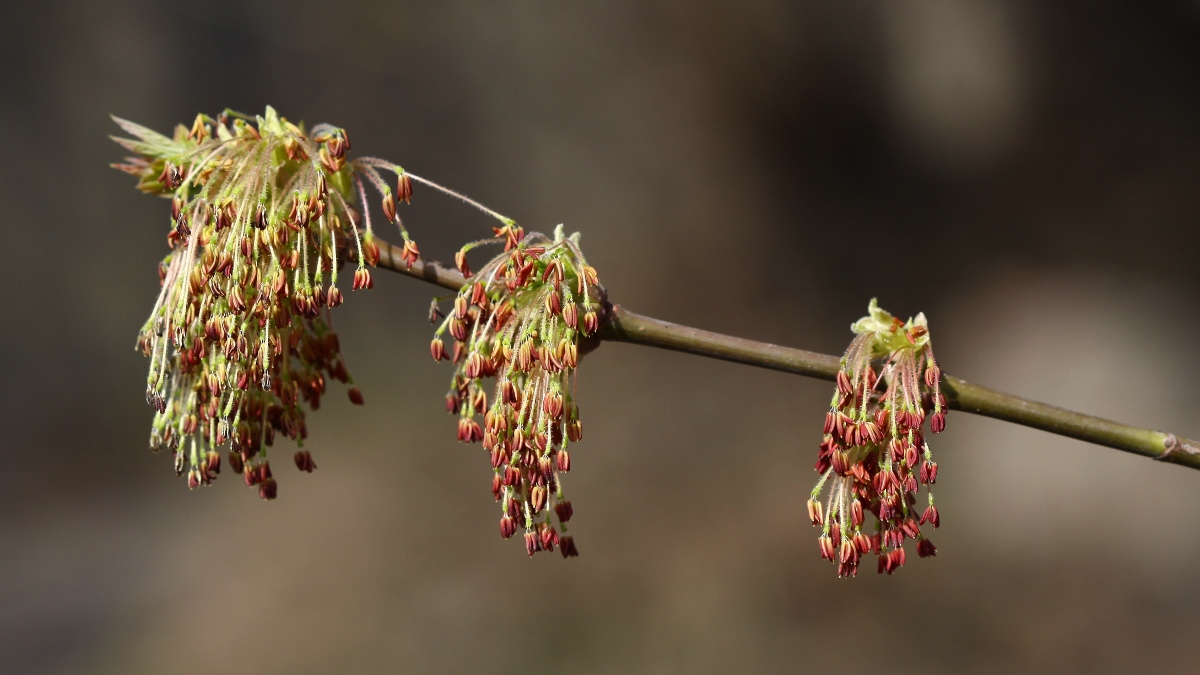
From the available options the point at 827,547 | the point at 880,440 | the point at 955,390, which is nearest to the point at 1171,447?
the point at 955,390

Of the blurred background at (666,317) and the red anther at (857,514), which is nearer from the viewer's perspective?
the red anther at (857,514)

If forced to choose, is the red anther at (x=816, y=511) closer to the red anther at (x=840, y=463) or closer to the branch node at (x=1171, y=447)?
the red anther at (x=840, y=463)

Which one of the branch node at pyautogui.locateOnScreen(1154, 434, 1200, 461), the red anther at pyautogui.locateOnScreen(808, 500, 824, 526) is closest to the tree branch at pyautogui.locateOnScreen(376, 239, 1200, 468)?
the branch node at pyautogui.locateOnScreen(1154, 434, 1200, 461)

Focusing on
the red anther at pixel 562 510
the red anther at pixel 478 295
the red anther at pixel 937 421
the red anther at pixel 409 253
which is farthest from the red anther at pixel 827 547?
the red anther at pixel 409 253

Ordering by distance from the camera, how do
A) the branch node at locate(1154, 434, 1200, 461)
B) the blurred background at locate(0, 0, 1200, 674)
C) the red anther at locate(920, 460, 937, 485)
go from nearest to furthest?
the red anther at locate(920, 460, 937, 485) < the branch node at locate(1154, 434, 1200, 461) < the blurred background at locate(0, 0, 1200, 674)

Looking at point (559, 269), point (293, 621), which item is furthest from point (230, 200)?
point (293, 621)

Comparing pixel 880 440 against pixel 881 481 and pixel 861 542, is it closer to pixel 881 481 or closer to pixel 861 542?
pixel 881 481

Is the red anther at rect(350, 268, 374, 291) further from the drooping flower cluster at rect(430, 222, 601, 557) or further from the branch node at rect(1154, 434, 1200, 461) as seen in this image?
the branch node at rect(1154, 434, 1200, 461)
